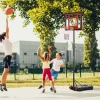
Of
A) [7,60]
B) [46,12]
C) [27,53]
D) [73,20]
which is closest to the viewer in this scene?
[7,60]

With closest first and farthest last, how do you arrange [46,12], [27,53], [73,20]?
[73,20] → [46,12] → [27,53]

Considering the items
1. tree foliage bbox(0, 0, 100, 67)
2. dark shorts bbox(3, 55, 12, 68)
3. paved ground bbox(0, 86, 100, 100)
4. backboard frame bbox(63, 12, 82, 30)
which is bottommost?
paved ground bbox(0, 86, 100, 100)

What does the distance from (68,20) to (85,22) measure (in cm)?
1501

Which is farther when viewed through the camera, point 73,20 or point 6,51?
point 73,20

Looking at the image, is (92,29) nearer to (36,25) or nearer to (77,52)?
(36,25)

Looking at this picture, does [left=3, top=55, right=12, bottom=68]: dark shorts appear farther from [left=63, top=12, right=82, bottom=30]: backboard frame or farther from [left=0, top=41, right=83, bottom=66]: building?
[left=0, top=41, right=83, bottom=66]: building

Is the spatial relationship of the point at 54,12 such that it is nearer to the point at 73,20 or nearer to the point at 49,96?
the point at 73,20

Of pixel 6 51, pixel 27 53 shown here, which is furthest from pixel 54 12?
pixel 27 53

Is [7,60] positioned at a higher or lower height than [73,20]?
lower

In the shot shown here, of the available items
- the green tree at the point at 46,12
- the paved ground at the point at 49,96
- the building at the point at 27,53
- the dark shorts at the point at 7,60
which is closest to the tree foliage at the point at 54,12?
the green tree at the point at 46,12

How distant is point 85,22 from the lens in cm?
2731

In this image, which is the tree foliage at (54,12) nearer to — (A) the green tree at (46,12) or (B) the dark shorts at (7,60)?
(A) the green tree at (46,12)

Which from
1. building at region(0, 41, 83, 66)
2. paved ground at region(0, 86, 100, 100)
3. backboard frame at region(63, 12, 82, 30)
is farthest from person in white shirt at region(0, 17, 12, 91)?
building at region(0, 41, 83, 66)

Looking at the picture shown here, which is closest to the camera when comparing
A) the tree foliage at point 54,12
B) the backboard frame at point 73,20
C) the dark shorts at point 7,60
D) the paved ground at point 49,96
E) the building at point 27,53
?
the paved ground at point 49,96
